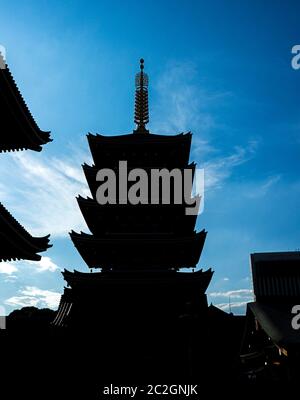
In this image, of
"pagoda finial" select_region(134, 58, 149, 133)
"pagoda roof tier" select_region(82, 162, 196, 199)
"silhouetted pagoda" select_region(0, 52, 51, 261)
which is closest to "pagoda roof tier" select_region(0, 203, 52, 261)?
"silhouetted pagoda" select_region(0, 52, 51, 261)

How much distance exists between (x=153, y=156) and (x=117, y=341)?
1238cm

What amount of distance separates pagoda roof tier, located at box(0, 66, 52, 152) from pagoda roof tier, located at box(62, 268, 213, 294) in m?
9.80

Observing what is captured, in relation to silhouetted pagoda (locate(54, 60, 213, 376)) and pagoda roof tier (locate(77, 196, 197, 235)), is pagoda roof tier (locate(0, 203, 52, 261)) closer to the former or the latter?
silhouetted pagoda (locate(54, 60, 213, 376))

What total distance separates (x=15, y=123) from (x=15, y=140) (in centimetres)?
86

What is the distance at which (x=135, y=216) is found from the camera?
22.2 m

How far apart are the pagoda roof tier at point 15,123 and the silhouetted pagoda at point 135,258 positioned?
8896 millimetres

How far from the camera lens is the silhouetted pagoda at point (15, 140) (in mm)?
10289

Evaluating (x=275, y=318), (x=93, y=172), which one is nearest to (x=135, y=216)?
(x=93, y=172)

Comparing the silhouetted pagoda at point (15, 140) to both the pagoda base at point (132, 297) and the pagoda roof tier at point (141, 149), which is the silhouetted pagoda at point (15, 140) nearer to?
the pagoda base at point (132, 297)

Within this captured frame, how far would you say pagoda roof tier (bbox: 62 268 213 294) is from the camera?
19.3 metres

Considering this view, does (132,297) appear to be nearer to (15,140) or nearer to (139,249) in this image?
(139,249)

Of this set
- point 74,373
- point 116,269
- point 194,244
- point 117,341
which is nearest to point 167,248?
point 194,244

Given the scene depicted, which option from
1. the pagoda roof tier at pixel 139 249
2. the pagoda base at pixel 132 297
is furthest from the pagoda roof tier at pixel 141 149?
the pagoda base at pixel 132 297

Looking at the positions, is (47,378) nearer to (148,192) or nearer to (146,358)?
(146,358)
